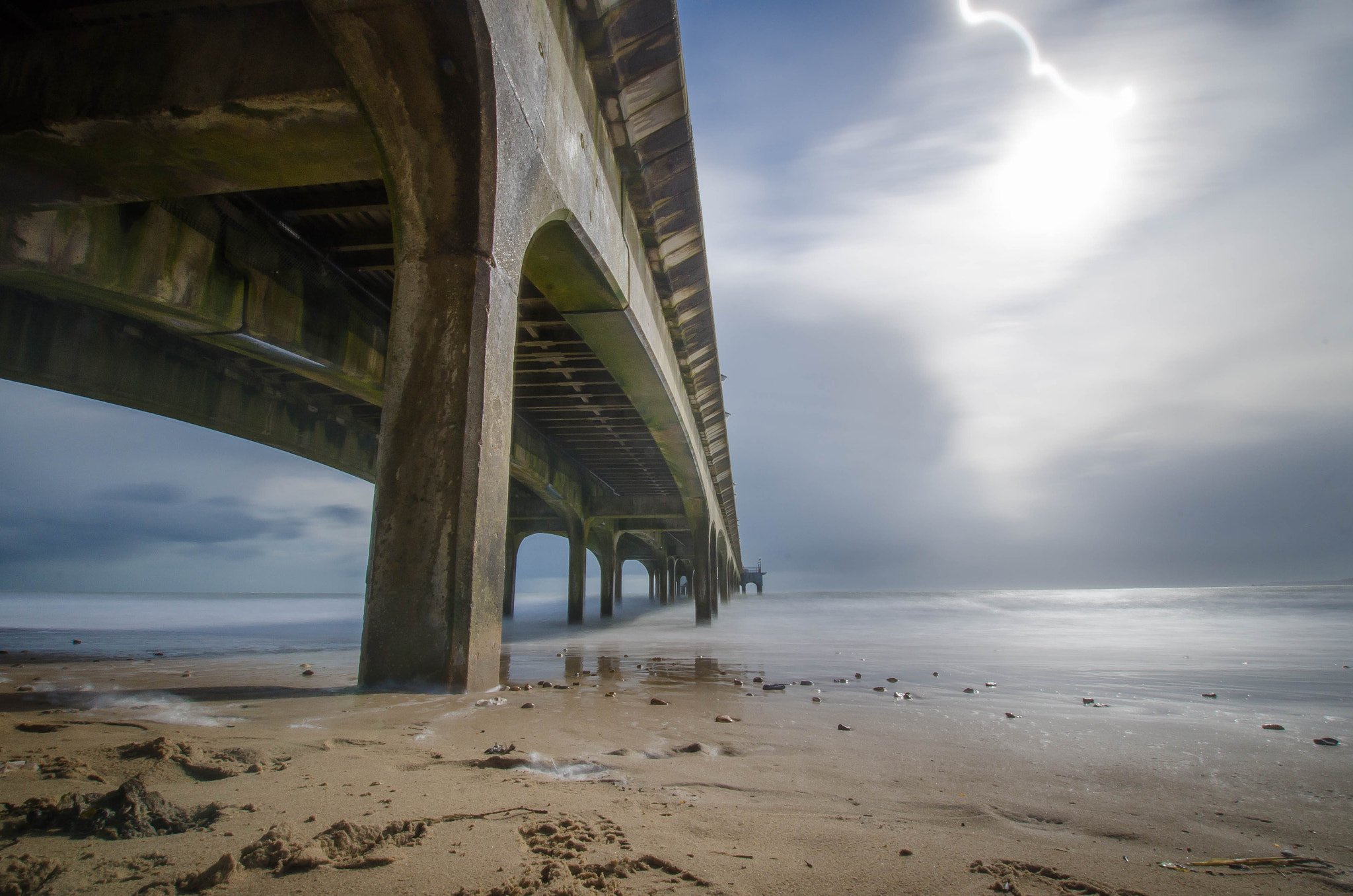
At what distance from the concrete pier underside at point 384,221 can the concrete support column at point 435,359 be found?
14 mm

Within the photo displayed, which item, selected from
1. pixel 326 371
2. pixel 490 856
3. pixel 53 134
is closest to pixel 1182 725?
pixel 490 856

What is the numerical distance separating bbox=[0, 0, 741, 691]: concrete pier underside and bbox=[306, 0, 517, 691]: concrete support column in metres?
0.01

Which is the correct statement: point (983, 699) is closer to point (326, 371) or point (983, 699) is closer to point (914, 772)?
point (914, 772)

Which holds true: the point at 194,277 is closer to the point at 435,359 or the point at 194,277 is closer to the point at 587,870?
the point at 435,359

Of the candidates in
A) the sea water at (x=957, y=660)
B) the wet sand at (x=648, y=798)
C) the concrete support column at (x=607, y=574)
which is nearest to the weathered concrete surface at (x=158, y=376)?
the sea water at (x=957, y=660)

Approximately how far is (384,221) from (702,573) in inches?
575

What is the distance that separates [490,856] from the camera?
1.42 metres

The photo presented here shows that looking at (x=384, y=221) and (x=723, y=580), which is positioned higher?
(x=384, y=221)

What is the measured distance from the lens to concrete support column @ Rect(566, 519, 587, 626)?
20969mm

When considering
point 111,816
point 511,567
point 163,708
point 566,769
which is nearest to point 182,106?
point 163,708

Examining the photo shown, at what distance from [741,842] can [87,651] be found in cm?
1024

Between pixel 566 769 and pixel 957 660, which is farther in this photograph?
pixel 957 660

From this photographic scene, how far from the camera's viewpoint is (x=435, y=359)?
364 cm

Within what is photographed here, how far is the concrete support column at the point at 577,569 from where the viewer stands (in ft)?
68.8
